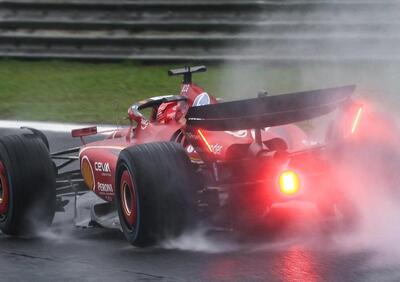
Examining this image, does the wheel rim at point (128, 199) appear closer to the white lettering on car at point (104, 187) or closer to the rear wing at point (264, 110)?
the rear wing at point (264, 110)

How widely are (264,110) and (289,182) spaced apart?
41cm

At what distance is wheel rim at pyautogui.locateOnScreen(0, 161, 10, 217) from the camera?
6.88 metres

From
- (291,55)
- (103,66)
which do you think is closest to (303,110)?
(291,55)

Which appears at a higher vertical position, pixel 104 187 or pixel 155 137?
pixel 155 137

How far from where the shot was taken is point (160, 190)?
5863 mm

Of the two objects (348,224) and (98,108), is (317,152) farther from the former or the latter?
(98,108)

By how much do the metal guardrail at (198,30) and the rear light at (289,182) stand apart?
5.29 meters

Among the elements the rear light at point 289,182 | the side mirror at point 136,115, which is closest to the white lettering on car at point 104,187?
the side mirror at point 136,115

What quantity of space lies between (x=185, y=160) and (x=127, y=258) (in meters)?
0.64

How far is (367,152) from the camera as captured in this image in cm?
618

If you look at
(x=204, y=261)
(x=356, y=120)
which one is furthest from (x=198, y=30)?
(x=204, y=261)

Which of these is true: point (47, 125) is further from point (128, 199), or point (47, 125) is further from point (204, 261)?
point (204, 261)

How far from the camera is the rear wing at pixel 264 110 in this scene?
5867mm

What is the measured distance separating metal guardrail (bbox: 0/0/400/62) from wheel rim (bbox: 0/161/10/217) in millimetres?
5033
